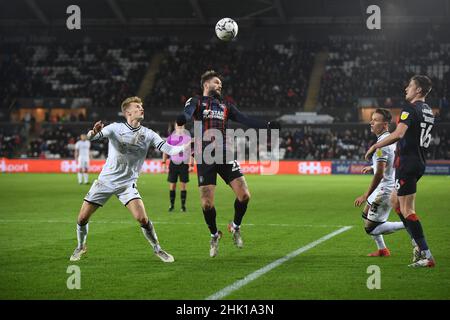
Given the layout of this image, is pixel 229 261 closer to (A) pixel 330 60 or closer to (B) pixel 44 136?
(B) pixel 44 136

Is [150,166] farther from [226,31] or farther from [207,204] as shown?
[207,204]

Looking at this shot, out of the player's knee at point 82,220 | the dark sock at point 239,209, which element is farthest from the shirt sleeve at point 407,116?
the player's knee at point 82,220

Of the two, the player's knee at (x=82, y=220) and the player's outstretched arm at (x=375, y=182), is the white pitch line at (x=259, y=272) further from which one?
the player's knee at (x=82, y=220)

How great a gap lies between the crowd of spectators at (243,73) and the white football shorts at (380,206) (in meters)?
37.2

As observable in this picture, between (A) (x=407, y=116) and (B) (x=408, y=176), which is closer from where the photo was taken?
(A) (x=407, y=116)

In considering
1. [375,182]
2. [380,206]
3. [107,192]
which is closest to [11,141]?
[107,192]

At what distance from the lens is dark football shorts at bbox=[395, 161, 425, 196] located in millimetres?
9133

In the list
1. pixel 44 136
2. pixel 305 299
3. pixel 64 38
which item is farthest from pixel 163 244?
pixel 64 38

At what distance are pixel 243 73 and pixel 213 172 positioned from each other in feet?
136

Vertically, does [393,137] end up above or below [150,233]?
above

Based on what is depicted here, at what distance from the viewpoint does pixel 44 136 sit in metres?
46.0

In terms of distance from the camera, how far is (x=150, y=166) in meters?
42.3

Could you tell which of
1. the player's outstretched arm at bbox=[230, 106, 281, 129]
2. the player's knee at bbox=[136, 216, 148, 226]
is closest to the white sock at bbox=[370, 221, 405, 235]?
the player's outstretched arm at bbox=[230, 106, 281, 129]

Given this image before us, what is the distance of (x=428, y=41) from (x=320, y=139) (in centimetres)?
1399
